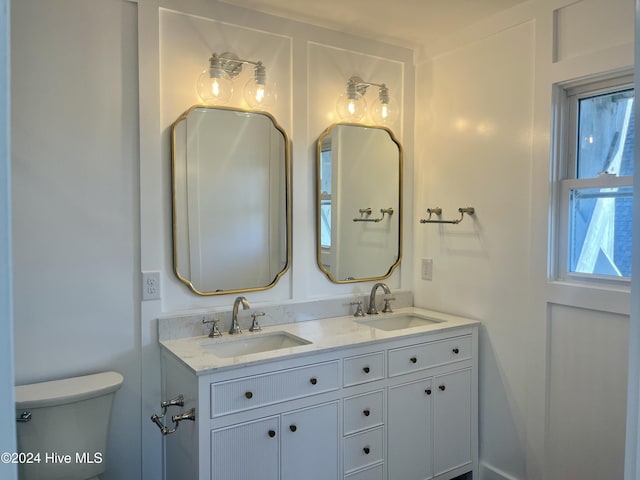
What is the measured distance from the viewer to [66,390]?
1.86 m

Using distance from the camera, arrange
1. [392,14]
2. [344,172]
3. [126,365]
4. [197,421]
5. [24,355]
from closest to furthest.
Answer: [197,421] < [24,355] < [126,365] < [392,14] < [344,172]

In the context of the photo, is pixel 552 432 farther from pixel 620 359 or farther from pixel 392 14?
pixel 392 14

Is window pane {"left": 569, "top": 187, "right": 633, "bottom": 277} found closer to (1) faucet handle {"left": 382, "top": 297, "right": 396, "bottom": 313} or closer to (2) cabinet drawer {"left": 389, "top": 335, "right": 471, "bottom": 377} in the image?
(2) cabinet drawer {"left": 389, "top": 335, "right": 471, "bottom": 377}

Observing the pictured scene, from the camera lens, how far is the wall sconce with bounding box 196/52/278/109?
2.29m

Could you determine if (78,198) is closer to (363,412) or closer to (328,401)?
(328,401)

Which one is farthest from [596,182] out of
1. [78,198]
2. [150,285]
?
[78,198]

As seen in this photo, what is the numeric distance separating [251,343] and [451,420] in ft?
3.66

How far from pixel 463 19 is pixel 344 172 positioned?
1.02 metres

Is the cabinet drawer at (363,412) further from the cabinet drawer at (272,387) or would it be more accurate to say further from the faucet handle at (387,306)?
the faucet handle at (387,306)

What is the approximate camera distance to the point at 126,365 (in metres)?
2.15

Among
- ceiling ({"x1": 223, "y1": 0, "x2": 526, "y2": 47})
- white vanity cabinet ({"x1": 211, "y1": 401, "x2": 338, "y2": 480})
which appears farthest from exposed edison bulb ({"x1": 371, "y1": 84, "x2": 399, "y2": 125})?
white vanity cabinet ({"x1": 211, "y1": 401, "x2": 338, "y2": 480})

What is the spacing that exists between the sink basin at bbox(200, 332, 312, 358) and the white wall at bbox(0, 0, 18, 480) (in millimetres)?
1803

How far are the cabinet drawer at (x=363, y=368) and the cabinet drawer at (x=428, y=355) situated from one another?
0.23 ft

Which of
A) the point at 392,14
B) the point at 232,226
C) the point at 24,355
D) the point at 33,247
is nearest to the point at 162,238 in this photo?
the point at 232,226
